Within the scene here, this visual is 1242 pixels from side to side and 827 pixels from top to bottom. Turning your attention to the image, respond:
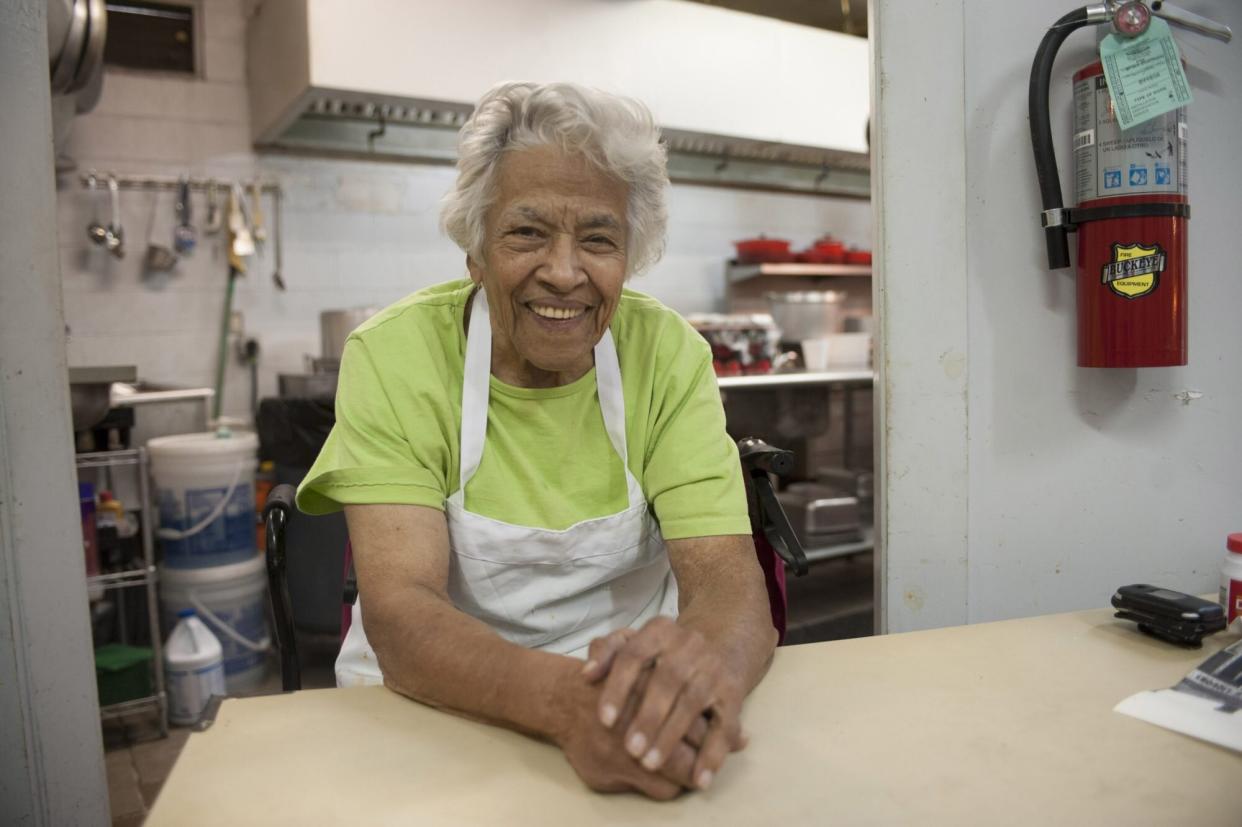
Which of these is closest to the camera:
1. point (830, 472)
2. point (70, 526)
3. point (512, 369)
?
point (70, 526)

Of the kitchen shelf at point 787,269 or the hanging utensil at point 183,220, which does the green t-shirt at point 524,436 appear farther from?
the kitchen shelf at point 787,269

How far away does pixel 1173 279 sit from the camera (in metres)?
1.34

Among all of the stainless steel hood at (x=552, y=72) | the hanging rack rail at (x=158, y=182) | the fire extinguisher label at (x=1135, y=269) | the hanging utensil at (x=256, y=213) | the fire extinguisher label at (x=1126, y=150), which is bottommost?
the fire extinguisher label at (x=1135, y=269)

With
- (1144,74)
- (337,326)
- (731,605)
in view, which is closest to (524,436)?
(731,605)

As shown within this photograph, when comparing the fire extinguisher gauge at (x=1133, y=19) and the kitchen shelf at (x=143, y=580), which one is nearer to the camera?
the fire extinguisher gauge at (x=1133, y=19)

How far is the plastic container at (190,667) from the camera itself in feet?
8.95

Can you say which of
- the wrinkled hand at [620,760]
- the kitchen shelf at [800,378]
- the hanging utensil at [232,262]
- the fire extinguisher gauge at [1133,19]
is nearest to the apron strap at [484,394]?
the wrinkled hand at [620,760]

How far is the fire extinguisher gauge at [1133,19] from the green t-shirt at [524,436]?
806mm

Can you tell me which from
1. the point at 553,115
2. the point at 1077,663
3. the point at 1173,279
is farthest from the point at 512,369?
the point at 1173,279

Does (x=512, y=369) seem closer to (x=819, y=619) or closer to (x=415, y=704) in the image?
(x=415, y=704)

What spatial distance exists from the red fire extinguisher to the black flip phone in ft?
1.39

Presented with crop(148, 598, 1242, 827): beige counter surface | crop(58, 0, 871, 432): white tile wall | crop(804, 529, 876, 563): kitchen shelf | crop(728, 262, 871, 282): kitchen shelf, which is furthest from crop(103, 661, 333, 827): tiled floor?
crop(728, 262, 871, 282): kitchen shelf

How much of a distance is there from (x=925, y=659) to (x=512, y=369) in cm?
71

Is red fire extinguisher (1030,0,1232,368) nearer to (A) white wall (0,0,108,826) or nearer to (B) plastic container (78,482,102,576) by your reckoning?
(A) white wall (0,0,108,826)
